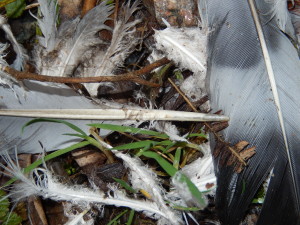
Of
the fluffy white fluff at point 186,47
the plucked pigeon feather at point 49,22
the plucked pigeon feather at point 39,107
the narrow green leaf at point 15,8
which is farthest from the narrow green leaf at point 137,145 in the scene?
the narrow green leaf at point 15,8

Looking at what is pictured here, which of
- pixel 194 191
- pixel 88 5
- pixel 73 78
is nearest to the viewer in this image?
pixel 194 191

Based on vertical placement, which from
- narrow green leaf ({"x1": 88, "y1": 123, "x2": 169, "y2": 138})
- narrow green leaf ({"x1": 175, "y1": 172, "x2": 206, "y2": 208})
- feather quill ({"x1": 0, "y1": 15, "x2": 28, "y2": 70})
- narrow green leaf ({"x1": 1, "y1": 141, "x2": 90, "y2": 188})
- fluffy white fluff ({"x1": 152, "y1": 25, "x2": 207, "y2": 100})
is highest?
fluffy white fluff ({"x1": 152, "y1": 25, "x2": 207, "y2": 100})

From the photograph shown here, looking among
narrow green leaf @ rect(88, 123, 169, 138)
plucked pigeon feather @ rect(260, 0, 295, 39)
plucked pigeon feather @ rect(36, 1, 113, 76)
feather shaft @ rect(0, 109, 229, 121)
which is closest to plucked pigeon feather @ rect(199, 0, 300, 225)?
plucked pigeon feather @ rect(260, 0, 295, 39)

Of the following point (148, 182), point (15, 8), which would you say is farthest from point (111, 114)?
point (15, 8)

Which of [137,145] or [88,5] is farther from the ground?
[88,5]

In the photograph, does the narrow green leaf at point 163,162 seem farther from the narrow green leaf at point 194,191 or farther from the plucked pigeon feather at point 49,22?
the plucked pigeon feather at point 49,22

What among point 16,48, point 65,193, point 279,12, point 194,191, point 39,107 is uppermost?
point 279,12

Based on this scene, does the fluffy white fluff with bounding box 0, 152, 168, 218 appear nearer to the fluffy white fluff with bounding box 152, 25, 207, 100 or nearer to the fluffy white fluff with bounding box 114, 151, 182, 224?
the fluffy white fluff with bounding box 114, 151, 182, 224

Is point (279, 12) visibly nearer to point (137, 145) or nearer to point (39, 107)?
point (137, 145)
